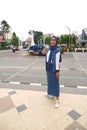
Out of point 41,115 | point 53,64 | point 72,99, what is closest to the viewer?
point 41,115

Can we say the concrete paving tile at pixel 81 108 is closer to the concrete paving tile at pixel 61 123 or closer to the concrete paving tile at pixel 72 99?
the concrete paving tile at pixel 72 99

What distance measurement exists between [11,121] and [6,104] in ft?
3.14

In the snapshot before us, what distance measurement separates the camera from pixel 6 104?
4.66 m

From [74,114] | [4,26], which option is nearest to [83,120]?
[74,114]

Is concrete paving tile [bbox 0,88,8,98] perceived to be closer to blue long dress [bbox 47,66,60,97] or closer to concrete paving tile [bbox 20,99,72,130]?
concrete paving tile [bbox 20,99,72,130]

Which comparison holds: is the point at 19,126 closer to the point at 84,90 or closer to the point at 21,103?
the point at 21,103

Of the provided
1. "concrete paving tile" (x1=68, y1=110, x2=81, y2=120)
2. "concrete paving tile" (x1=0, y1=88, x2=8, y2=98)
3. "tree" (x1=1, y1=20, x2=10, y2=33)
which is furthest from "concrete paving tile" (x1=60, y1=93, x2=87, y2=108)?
"tree" (x1=1, y1=20, x2=10, y2=33)

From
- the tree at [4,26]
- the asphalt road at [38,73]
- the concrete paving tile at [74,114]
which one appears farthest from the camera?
the tree at [4,26]

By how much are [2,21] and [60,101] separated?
75.3 m

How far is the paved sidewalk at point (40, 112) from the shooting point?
3619 millimetres

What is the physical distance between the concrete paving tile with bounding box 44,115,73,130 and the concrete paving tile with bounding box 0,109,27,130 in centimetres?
57

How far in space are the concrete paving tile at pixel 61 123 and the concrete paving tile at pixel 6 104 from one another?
4.46ft

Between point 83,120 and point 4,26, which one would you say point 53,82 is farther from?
point 4,26

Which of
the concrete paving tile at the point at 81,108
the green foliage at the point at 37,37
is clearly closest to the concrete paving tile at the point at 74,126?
the concrete paving tile at the point at 81,108
